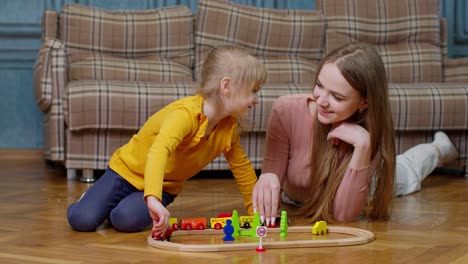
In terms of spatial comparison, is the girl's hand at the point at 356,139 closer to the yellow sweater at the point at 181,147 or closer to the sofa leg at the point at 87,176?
the yellow sweater at the point at 181,147

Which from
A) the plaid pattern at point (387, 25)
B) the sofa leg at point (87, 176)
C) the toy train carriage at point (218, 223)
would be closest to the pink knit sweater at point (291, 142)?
the toy train carriage at point (218, 223)

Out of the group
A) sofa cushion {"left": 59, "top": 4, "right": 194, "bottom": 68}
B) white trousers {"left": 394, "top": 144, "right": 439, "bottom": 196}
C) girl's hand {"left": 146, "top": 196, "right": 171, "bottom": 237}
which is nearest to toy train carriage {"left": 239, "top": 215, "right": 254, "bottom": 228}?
girl's hand {"left": 146, "top": 196, "right": 171, "bottom": 237}

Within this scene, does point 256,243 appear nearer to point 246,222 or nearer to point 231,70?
point 246,222

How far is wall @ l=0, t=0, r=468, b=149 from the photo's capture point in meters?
4.24

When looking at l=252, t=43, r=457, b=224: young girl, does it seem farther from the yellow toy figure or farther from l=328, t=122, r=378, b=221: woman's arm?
the yellow toy figure

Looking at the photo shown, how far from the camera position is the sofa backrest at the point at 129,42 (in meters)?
3.66

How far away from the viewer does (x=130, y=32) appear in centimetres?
381

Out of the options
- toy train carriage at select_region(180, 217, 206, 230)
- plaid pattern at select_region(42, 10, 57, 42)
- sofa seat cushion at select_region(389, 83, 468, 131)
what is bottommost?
toy train carriage at select_region(180, 217, 206, 230)

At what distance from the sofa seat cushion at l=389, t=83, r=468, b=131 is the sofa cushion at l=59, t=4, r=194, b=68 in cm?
107

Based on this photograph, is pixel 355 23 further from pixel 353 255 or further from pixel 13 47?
pixel 353 255

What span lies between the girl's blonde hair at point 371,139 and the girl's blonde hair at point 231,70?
0.21m

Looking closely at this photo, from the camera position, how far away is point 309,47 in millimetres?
3973

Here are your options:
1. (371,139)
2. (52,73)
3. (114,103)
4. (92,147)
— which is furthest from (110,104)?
(371,139)

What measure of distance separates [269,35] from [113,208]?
205cm
